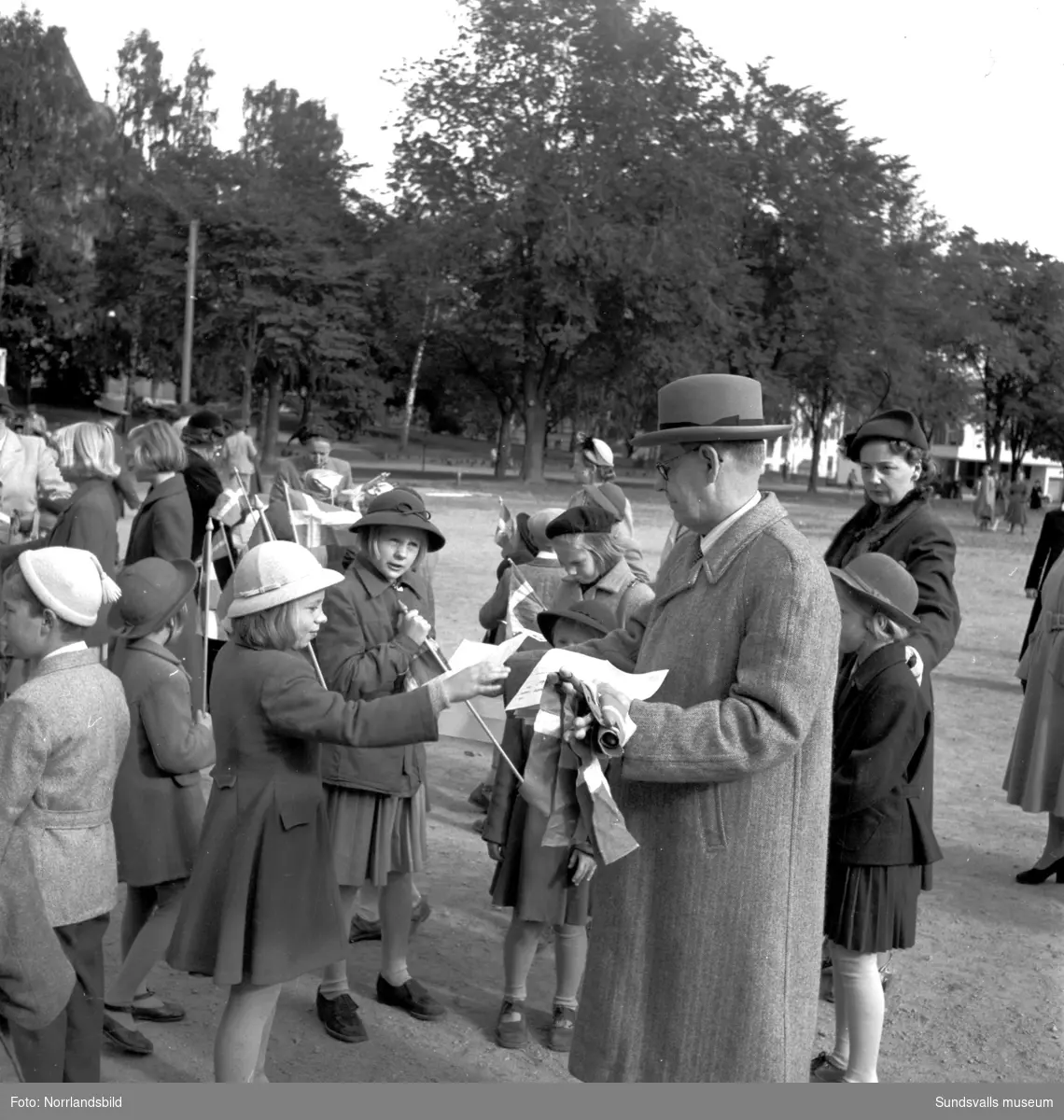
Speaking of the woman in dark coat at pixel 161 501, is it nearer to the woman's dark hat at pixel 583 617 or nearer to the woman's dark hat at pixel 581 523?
the woman's dark hat at pixel 581 523

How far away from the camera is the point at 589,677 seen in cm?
262

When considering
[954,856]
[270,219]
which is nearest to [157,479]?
[954,856]

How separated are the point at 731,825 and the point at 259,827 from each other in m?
1.43

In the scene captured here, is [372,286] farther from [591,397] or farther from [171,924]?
[171,924]

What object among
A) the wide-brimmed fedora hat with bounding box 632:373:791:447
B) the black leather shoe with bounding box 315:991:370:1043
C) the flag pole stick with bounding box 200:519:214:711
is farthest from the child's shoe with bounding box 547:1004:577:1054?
the flag pole stick with bounding box 200:519:214:711

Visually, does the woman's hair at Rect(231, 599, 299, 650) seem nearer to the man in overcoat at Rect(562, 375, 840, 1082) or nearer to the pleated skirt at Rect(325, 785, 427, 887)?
the pleated skirt at Rect(325, 785, 427, 887)

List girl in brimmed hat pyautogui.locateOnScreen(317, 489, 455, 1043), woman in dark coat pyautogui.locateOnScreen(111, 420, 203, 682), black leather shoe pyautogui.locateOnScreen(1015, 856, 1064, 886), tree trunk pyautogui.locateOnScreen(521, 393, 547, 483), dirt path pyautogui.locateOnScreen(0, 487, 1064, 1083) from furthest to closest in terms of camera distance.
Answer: tree trunk pyautogui.locateOnScreen(521, 393, 547, 483) < woman in dark coat pyautogui.locateOnScreen(111, 420, 203, 682) < black leather shoe pyautogui.locateOnScreen(1015, 856, 1064, 886) < girl in brimmed hat pyautogui.locateOnScreen(317, 489, 455, 1043) < dirt path pyautogui.locateOnScreen(0, 487, 1064, 1083)

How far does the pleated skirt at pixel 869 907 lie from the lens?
12.9 ft

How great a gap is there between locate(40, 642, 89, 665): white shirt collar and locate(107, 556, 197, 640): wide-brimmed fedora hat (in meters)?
0.86

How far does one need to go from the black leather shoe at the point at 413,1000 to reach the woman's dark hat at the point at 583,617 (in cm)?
133

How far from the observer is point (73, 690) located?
3.43m

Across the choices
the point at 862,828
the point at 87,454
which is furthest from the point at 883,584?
the point at 87,454

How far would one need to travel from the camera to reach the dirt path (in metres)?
4.29

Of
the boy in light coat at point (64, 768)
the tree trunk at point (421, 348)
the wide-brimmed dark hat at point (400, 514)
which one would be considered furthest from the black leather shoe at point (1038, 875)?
the tree trunk at point (421, 348)
